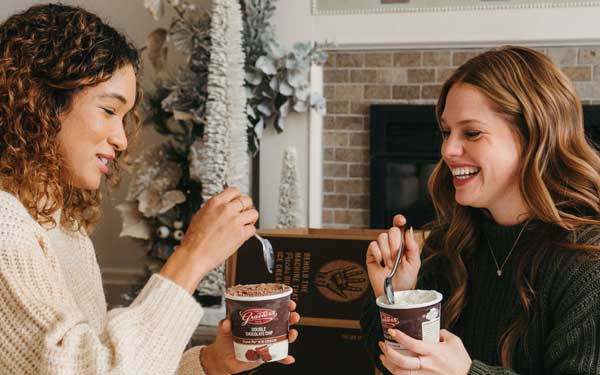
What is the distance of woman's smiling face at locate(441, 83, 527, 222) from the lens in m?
1.30

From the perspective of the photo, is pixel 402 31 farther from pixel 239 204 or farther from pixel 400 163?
pixel 239 204

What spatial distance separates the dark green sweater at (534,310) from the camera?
1.10m

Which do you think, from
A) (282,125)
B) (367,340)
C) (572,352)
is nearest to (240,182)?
(282,125)

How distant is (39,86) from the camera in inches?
46.0

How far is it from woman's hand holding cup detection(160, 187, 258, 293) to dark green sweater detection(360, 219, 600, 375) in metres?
0.44

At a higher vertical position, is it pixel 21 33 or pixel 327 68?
pixel 327 68

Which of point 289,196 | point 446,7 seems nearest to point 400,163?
point 289,196

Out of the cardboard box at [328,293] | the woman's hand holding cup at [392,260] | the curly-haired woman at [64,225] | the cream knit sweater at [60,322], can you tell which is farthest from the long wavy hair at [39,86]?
the cardboard box at [328,293]

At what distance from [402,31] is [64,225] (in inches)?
78.9

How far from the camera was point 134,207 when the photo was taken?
9.75 ft

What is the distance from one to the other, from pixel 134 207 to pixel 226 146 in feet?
2.06

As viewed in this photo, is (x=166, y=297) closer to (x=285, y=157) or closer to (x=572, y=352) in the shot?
(x=572, y=352)

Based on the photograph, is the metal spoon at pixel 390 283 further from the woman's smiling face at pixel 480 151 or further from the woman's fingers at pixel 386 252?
the woman's smiling face at pixel 480 151

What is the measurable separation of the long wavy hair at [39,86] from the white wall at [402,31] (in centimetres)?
189
